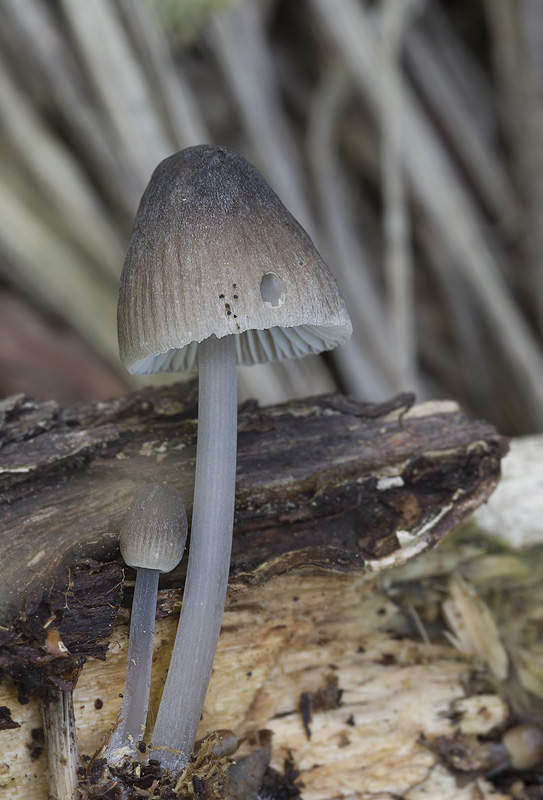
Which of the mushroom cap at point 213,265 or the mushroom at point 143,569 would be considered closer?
the mushroom cap at point 213,265

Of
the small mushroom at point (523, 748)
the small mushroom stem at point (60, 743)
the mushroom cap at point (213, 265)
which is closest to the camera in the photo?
the mushroom cap at point (213, 265)

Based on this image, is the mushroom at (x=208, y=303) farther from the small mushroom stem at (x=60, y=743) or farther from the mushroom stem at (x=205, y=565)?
the small mushroom stem at (x=60, y=743)

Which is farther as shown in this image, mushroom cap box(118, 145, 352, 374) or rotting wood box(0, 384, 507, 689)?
rotting wood box(0, 384, 507, 689)

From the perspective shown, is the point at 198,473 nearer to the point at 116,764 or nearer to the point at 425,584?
the point at 116,764

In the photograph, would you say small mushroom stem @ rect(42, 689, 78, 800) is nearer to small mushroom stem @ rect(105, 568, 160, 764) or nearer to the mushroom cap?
small mushroom stem @ rect(105, 568, 160, 764)

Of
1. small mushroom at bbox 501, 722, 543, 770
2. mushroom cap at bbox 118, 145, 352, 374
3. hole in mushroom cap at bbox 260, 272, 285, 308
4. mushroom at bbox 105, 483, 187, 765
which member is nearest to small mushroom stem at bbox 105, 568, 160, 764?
mushroom at bbox 105, 483, 187, 765

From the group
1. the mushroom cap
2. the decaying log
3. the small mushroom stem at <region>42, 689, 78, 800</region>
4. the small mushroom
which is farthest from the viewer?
the small mushroom

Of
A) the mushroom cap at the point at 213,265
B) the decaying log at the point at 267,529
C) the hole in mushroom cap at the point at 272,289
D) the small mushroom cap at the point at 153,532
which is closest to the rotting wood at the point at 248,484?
the decaying log at the point at 267,529

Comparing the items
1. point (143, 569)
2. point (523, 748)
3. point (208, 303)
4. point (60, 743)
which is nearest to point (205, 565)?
point (143, 569)
